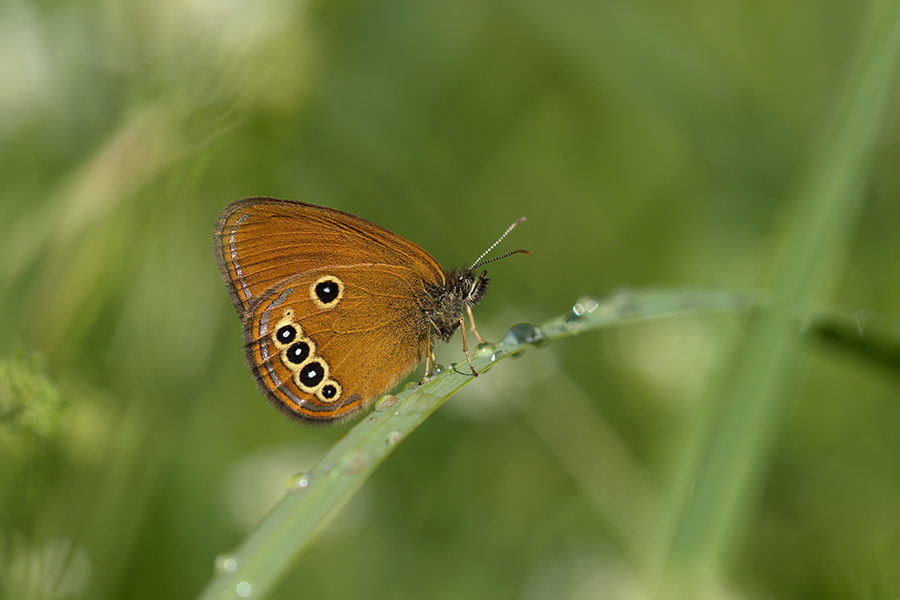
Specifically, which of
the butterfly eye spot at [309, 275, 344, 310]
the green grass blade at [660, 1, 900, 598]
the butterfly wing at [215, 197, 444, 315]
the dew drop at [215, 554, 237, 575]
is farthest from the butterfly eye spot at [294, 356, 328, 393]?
the green grass blade at [660, 1, 900, 598]

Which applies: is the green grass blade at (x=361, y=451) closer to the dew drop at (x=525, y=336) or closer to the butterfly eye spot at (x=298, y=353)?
the dew drop at (x=525, y=336)

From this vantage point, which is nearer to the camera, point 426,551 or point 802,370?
point 426,551

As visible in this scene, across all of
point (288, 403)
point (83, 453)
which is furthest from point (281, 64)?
point (83, 453)

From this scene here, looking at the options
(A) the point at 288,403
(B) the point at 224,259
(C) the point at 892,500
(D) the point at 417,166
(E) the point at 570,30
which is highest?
(E) the point at 570,30

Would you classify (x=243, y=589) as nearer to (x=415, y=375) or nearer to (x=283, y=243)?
(x=283, y=243)

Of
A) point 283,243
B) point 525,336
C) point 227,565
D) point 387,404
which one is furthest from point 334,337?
point 227,565

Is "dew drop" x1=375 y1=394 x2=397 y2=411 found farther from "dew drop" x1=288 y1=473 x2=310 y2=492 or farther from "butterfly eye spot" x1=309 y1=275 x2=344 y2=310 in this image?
"butterfly eye spot" x1=309 y1=275 x2=344 y2=310

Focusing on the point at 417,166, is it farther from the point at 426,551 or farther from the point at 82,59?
the point at 426,551
